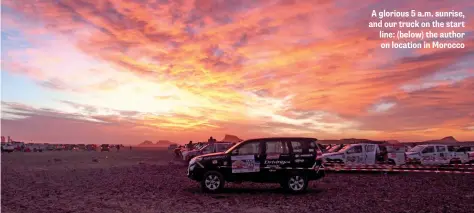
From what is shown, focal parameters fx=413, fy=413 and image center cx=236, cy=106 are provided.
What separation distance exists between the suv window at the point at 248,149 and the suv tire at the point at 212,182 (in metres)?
1.06

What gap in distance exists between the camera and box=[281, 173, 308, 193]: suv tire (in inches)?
581

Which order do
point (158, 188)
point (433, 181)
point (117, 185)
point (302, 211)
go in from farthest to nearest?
point (433, 181) < point (117, 185) < point (158, 188) < point (302, 211)

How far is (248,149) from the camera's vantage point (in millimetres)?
15023

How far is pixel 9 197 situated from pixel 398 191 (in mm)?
13723

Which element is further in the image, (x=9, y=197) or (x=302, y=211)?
(x=9, y=197)

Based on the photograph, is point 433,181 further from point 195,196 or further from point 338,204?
point 195,196

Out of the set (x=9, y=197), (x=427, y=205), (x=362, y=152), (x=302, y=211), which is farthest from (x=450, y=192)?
(x=9, y=197)

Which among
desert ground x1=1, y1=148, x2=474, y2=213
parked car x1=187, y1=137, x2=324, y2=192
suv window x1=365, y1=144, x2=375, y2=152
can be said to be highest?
suv window x1=365, y1=144, x2=375, y2=152

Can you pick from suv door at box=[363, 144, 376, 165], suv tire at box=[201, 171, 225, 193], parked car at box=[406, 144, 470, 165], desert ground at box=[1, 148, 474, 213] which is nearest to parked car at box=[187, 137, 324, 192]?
suv tire at box=[201, 171, 225, 193]

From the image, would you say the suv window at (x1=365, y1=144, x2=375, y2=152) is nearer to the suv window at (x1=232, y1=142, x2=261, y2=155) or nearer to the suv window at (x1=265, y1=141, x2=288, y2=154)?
the suv window at (x1=265, y1=141, x2=288, y2=154)

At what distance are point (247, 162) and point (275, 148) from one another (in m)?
1.14

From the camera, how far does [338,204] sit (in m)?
12.3

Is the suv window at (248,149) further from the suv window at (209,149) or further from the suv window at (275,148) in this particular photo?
the suv window at (209,149)

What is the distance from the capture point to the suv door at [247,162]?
14875 mm
